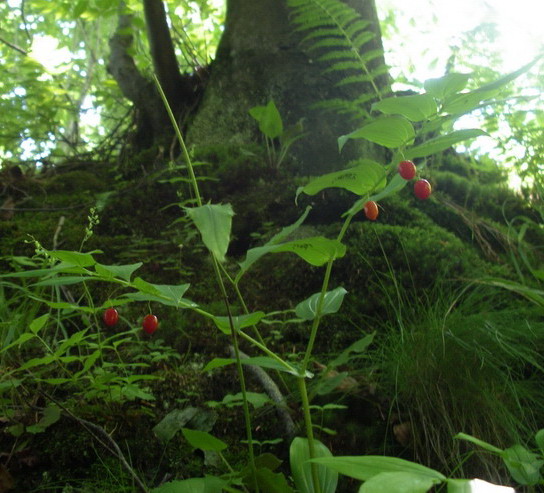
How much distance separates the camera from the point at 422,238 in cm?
223

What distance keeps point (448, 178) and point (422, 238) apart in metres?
1.13

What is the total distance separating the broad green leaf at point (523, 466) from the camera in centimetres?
94

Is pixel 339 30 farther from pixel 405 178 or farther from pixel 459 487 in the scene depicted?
pixel 459 487

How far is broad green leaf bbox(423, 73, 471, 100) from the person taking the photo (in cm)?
91

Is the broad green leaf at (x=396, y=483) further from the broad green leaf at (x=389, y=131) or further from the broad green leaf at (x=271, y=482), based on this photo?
the broad green leaf at (x=389, y=131)

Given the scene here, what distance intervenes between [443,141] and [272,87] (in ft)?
8.56

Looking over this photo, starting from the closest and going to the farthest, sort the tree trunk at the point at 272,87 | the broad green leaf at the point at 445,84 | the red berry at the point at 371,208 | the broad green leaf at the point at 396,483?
the broad green leaf at the point at 396,483 → the broad green leaf at the point at 445,84 → the red berry at the point at 371,208 → the tree trunk at the point at 272,87

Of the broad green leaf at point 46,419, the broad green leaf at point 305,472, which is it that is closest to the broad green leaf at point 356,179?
the broad green leaf at point 305,472

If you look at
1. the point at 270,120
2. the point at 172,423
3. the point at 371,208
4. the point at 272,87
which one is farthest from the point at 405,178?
the point at 272,87

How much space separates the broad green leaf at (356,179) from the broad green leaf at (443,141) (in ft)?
0.25

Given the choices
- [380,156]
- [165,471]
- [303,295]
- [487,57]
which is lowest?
[165,471]

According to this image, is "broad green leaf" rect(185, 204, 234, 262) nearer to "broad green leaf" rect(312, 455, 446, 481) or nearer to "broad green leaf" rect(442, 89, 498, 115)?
"broad green leaf" rect(312, 455, 446, 481)

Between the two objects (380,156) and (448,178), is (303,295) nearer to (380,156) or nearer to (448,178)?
(380,156)

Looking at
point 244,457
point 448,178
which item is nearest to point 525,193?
point 448,178
